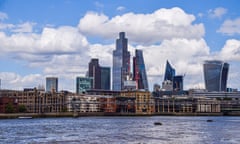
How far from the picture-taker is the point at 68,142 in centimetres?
6600

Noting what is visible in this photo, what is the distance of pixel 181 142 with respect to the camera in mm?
65812

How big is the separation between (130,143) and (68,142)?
8.75m

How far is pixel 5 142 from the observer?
66.9 m

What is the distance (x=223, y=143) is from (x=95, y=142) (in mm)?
17951

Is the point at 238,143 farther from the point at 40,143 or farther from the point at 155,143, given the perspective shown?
the point at 40,143

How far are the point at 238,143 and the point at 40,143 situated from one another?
27281mm

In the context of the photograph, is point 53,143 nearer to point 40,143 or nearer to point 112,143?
point 40,143

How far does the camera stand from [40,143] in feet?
211

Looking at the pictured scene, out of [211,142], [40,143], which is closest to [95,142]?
[40,143]

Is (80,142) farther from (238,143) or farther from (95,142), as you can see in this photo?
(238,143)

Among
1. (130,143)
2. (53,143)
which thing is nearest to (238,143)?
(130,143)

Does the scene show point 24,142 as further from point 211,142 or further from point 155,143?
point 211,142

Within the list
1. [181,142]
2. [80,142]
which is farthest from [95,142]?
[181,142]

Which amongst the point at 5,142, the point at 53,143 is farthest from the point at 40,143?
the point at 5,142
